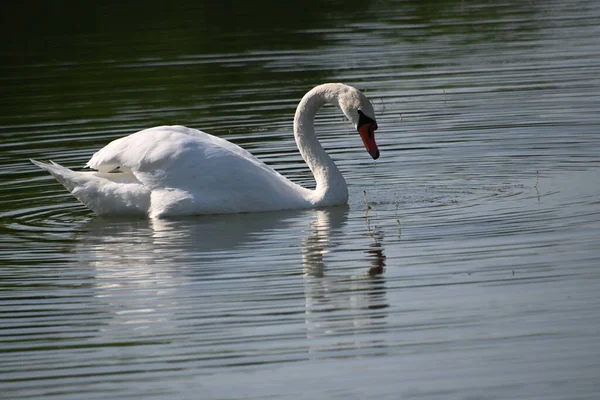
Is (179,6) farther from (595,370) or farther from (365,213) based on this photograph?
(595,370)

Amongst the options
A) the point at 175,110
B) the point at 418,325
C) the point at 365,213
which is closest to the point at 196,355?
the point at 418,325

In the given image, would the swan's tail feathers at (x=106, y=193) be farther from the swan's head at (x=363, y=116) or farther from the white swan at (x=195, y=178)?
the swan's head at (x=363, y=116)

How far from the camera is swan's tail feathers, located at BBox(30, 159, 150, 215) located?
12117 millimetres

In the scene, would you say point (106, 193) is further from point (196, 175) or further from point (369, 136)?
point (369, 136)

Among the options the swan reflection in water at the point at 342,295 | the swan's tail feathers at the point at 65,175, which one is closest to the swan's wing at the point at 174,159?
the swan's tail feathers at the point at 65,175

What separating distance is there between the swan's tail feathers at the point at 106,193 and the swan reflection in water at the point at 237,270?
170 millimetres

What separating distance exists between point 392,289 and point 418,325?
90 centimetres

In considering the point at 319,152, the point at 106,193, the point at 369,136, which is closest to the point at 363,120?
the point at 369,136

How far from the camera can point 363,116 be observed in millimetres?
11961

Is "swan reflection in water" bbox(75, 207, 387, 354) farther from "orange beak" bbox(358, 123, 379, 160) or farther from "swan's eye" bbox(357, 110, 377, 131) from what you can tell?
"swan's eye" bbox(357, 110, 377, 131)

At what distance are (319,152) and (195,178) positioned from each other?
1320 millimetres

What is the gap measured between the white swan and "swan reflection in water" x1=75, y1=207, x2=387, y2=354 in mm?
149

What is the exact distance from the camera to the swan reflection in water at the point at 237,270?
8227 mm

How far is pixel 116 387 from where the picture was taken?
7059mm
